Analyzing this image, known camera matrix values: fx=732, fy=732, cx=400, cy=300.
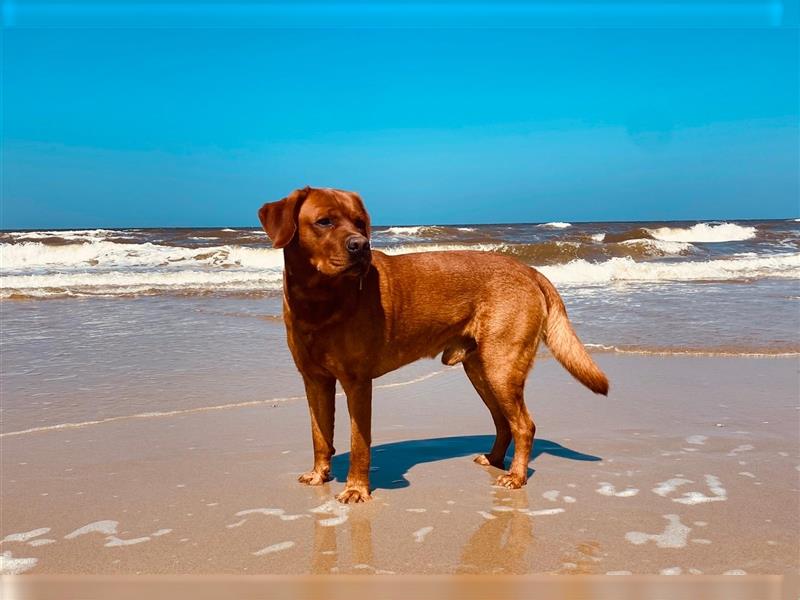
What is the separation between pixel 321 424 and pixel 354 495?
0.52m

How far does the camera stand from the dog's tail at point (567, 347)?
4.58m

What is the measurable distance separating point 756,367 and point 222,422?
5533mm

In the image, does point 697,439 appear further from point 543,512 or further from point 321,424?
point 321,424

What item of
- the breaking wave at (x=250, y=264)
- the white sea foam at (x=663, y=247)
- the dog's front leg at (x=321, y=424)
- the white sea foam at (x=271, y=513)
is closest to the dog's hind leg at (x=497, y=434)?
the dog's front leg at (x=321, y=424)

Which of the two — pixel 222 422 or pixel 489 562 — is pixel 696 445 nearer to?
pixel 489 562

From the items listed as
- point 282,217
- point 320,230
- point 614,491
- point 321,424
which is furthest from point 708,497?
point 282,217

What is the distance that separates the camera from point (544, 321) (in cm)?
473

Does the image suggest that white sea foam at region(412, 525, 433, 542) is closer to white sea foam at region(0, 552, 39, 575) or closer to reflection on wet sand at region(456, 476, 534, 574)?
reflection on wet sand at region(456, 476, 534, 574)

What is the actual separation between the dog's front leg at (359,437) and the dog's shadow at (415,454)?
270 millimetres

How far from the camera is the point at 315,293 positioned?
3977 millimetres

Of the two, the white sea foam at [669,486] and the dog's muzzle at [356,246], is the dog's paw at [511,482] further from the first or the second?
the dog's muzzle at [356,246]

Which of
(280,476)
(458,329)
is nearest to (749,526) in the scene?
(458,329)

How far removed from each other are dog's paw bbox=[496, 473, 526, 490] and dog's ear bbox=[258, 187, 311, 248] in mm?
1902

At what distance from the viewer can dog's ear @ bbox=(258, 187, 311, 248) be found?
3.81 metres
